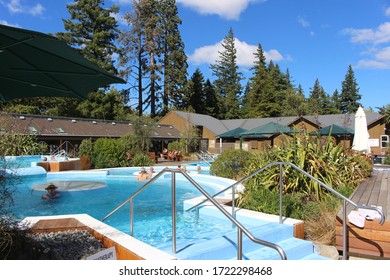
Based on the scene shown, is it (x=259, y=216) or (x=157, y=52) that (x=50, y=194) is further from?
(x=157, y=52)

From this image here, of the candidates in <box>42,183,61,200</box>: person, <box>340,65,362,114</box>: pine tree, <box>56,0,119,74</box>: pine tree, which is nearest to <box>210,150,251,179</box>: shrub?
<box>42,183,61,200</box>: person

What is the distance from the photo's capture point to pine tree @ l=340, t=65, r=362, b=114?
67188 mm

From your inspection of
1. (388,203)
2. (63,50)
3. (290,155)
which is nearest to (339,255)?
(388,203)

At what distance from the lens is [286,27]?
50.4 feet

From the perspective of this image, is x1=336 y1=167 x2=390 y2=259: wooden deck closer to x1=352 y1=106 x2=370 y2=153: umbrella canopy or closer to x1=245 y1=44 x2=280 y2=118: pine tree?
x1=352 y1=106 x2=370 y2=153: umbrella canopy

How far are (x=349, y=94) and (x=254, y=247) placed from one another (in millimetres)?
70963

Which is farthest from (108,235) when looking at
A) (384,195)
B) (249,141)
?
(249,141)

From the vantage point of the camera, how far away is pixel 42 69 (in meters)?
3.67

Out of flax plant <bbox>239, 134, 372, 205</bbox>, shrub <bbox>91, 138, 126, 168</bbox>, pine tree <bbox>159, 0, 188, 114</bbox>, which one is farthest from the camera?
pine tree <bbox>159, 0, 188, 114</bbox>

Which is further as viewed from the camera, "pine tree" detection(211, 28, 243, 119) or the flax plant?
"pine tree" detection(211, 28, 243, 119)

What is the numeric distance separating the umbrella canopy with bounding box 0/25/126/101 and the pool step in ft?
8.12

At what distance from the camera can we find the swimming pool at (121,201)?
255 inches
